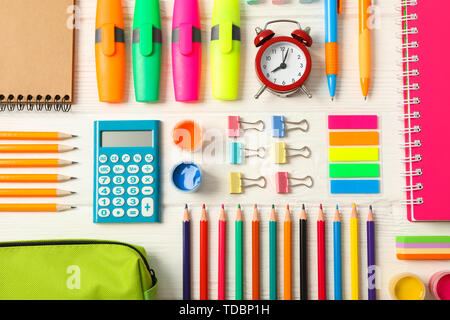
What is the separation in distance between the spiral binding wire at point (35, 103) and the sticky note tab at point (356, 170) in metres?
0.58

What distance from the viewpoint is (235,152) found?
0.97 metres

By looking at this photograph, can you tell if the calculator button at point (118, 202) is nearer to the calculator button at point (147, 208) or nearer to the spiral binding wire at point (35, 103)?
the calculator button at point (147, 208)

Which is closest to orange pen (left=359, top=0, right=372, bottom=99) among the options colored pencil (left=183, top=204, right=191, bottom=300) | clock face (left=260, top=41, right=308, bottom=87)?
clock face (left=260, top=41, right=308, bottom=87)

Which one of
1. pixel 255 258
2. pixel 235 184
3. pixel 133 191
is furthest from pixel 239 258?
pixel 133 191

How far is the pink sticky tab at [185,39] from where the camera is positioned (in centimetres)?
96

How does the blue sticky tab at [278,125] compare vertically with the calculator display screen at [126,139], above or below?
above

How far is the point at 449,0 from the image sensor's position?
0.97 m

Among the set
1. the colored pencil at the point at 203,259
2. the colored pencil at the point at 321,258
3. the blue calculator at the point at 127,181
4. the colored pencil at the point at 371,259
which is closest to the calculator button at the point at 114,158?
the blue calculator at the point at 127,181

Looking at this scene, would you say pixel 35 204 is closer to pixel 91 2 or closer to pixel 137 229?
pixel 137 229

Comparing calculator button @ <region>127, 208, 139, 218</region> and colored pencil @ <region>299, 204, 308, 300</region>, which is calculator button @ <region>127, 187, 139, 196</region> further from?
colored pencil @ <region>299, 204, 308, 300</region>

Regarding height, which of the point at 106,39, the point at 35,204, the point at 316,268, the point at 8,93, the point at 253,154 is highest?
the point at 106,39

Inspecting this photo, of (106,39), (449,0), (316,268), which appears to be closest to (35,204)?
(106,39)

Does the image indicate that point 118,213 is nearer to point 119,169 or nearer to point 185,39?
point 119,169

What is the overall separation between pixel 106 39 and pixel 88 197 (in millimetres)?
333
